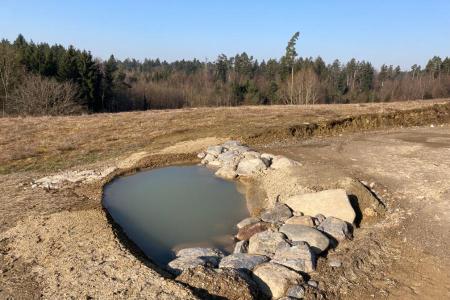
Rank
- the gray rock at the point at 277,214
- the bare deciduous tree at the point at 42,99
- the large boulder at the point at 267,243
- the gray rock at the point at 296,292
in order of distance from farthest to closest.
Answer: the bare deciduous tree at the point at 42,99, the gray rock at the point at 277,214, the large boulder at the point at 267,243, the gray rock at the point at 296,292

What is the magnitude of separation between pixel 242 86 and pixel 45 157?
2400 inches

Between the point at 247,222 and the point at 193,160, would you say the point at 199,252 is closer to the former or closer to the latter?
the point at 247,222

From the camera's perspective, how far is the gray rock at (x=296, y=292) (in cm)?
622

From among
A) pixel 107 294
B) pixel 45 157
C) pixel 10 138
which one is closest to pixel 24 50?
pixel 10 138

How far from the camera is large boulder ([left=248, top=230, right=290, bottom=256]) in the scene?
7805 millimetres

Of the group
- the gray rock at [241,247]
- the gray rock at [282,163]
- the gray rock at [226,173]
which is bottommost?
the gray rock at [241,247]

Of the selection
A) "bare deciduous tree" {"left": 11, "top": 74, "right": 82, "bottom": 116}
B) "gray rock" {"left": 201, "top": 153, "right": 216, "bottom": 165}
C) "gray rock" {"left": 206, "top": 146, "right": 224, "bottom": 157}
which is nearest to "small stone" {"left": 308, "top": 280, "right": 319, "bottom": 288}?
"gray rock" {"left": 201, "top": 153, "right": 216, "bottom": 165}

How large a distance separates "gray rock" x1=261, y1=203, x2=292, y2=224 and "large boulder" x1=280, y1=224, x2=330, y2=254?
2.68 feet

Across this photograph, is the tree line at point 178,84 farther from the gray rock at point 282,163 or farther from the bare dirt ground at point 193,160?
the gray rock at point 282,163

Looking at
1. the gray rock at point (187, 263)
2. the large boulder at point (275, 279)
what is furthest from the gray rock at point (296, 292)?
the gray rock at point (187, 263)

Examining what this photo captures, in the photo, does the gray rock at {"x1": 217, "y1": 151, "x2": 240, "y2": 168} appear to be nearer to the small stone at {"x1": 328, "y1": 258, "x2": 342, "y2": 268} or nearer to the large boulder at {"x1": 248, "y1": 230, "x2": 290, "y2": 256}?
the large boulder at {"x1": 248, "y1": 230, "x2": 290, "y2": 256}

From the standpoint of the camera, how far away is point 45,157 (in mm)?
17453

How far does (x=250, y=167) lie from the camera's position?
13.5 m

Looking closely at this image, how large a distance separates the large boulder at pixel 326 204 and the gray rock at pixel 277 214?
0.87 ft
